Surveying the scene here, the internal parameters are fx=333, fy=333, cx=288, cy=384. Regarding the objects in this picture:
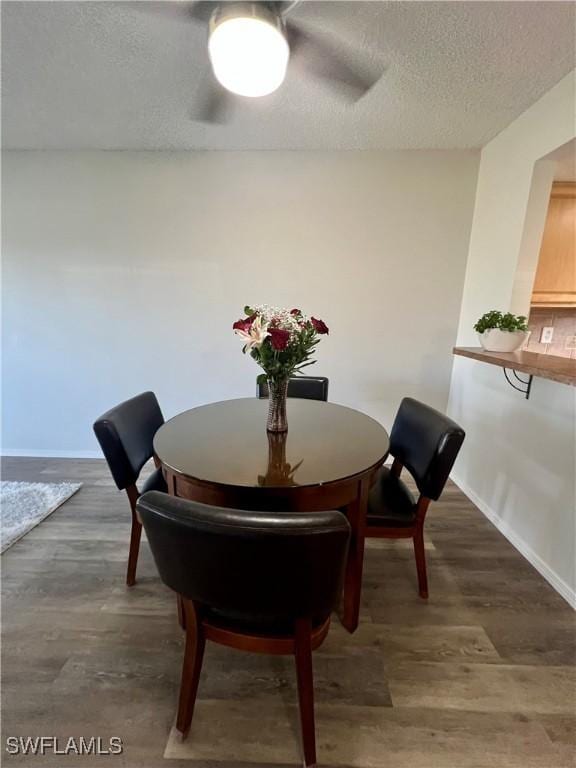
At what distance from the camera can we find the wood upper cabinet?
233cm

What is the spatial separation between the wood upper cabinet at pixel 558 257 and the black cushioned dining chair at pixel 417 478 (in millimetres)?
1590

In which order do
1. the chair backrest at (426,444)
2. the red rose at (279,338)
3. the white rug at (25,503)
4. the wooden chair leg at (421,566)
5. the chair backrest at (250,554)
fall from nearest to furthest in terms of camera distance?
the chair backrest at (250,554)
the red rose at (279,338)
the chair backrest at (426,444)
the wooden chair leg at (421,566)
the white rug at (25,503)

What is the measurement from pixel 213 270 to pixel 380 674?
8.81ft

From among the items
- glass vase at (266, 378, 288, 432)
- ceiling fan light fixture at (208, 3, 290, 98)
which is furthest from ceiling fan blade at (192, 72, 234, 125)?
glass vase at (266, 378, 288, 432)

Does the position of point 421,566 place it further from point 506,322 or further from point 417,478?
point 506,322

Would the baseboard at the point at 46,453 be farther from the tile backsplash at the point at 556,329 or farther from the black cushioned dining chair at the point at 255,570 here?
the tile backsplash at the point at 556,329

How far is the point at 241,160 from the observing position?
256cm

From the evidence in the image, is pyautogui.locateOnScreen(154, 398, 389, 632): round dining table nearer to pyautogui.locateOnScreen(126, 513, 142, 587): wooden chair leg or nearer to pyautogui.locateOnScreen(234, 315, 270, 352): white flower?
pyautogui.locateOnScreen(234, 315, 270, 352): white flower

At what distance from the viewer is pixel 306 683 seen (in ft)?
3.14

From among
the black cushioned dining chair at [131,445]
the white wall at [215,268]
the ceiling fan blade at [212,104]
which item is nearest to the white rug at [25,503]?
the white wall at [215,268]

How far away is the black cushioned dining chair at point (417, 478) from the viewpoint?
1.37 meters

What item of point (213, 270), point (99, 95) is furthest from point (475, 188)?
point (99, 95)

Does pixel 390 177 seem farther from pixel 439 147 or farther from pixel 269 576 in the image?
pixel 269 576

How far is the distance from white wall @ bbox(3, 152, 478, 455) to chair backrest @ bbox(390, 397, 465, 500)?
3.78 ft
